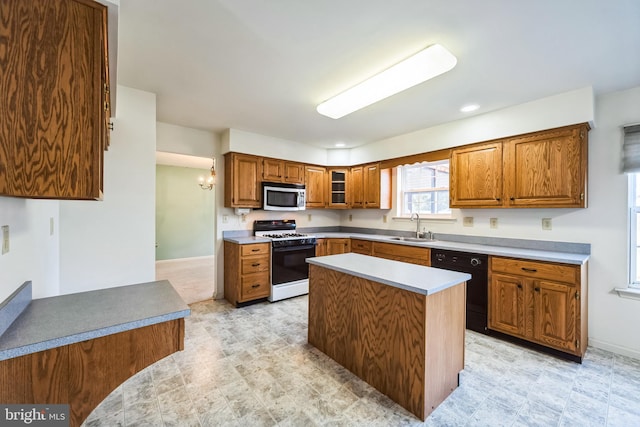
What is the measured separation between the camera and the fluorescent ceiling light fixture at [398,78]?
6.20 ft

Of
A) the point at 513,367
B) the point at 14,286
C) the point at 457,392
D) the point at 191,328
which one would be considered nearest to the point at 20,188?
the point at 14,286

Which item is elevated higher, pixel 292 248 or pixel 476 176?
pixel 476 176

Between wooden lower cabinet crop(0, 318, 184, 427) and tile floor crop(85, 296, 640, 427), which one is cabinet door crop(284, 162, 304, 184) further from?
wooden lower cabinet crop(0, 318, 184, 427)

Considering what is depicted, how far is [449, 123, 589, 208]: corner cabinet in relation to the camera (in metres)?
2.56

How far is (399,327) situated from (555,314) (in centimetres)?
173

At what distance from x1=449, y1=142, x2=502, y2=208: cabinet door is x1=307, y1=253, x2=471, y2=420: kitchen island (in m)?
1.62

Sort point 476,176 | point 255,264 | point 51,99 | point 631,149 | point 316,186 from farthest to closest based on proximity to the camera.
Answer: point 316,186
point 255,264
point 476,176
point 631,149
point 51,99

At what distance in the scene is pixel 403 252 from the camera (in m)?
3.59

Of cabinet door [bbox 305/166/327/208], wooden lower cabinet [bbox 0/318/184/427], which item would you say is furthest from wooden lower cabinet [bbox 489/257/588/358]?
wooden lower cabinet [bbox 0/318/184/427]

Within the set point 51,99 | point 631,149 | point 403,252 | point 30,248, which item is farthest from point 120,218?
point 631,149

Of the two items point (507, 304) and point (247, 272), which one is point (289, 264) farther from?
point (507, 304)

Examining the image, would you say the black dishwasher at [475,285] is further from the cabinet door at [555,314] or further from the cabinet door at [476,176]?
the cabinet door at [476,176]

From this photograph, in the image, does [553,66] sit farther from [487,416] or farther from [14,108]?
[14,108]

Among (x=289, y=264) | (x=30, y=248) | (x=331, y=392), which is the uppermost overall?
(x=30, y=248)
